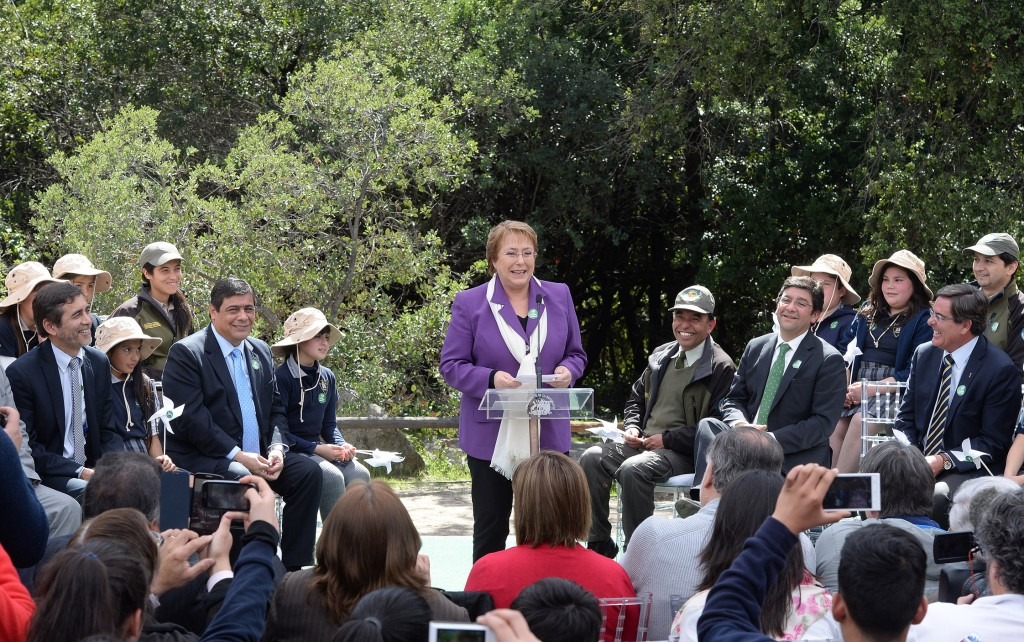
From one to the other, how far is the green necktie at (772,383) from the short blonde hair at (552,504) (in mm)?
2409

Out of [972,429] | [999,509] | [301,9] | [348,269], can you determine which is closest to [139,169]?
[348,269]

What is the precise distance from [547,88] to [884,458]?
11.3 m

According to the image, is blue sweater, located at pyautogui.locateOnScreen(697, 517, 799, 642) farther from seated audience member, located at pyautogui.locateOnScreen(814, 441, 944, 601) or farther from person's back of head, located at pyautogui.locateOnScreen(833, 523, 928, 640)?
seated audience member, located at pyautogui.locateOnScreen(814, 441, 944, 601)

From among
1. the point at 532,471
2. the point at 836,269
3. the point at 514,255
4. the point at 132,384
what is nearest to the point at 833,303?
the point at 836,269

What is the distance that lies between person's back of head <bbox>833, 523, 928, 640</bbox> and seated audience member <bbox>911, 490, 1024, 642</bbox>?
0.44 meters

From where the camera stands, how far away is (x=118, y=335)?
18.2ft

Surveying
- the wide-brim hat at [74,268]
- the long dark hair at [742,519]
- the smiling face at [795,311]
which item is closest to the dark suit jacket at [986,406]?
the smiling face at [795,311]

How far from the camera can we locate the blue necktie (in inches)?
221

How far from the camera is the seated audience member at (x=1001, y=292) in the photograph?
5.89m

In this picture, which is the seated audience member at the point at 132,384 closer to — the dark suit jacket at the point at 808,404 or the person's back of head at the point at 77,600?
the dark suit jacket at the point at 808,404

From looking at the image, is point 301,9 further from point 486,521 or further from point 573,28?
point 486,521

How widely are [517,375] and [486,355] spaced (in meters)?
0.18

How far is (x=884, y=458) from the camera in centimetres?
390

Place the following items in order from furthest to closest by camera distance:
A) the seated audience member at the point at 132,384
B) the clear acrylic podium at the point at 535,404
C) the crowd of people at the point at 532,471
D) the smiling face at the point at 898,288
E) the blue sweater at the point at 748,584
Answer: the smiling face at the point at 898,288 → the seated audience member at the point at 132,384 → the clear acrylic podium at the point at 535,404 → the crowd of people at the point at 532,471 → the blue sweater at the point at 748,584
